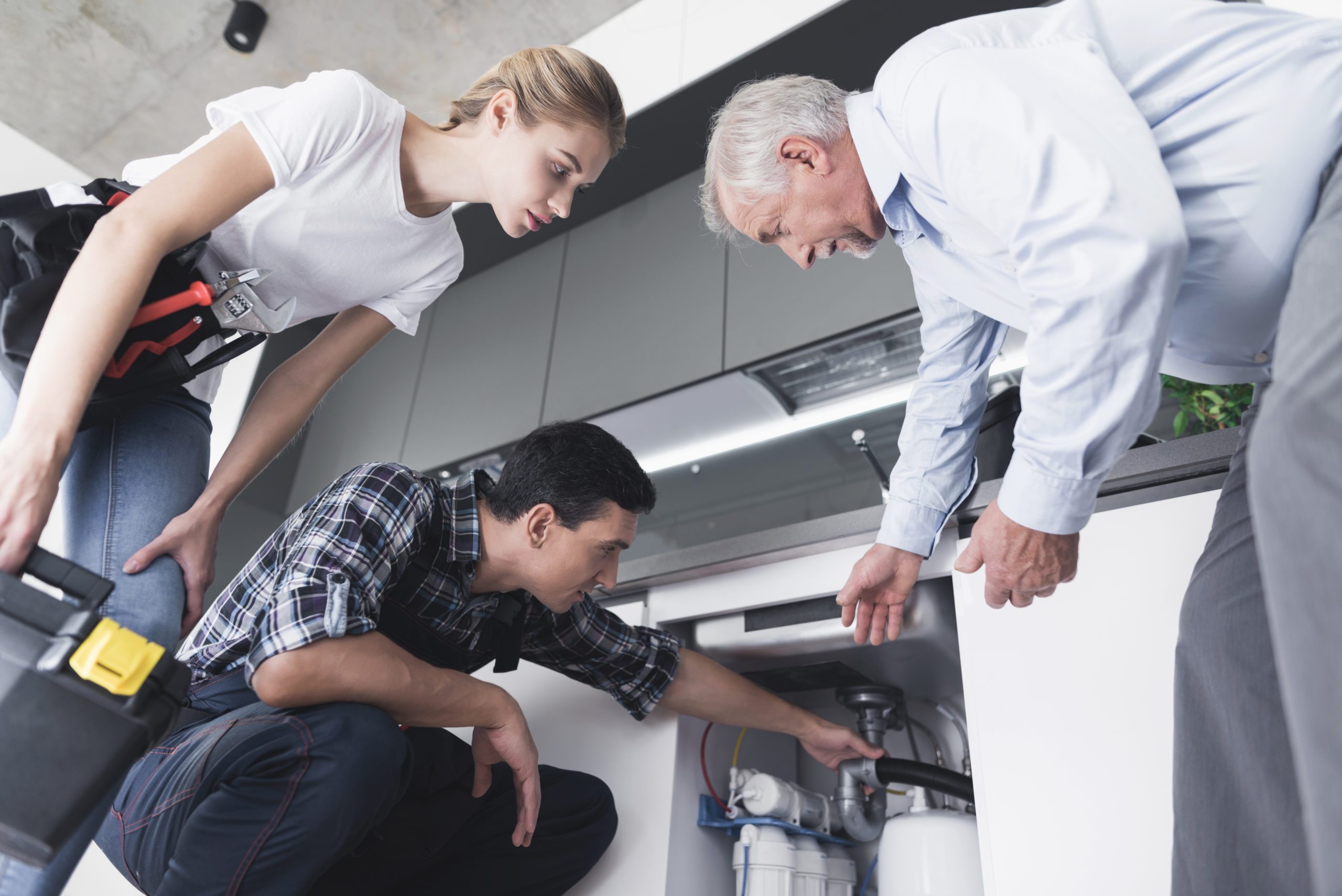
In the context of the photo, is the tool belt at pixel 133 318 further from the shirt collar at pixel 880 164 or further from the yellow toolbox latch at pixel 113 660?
the shirt collar at pixel 880 164

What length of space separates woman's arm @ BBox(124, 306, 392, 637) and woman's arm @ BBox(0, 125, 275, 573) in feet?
0.73

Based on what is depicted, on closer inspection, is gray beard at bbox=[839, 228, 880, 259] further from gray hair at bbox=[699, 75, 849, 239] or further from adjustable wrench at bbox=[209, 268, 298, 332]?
adjustable wrench at bbox=[209, 268, 298, 332]

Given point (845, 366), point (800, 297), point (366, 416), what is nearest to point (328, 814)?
point (800, 297)

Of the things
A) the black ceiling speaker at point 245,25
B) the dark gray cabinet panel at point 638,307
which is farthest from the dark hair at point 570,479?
the black ceiling speaker at point 245,25

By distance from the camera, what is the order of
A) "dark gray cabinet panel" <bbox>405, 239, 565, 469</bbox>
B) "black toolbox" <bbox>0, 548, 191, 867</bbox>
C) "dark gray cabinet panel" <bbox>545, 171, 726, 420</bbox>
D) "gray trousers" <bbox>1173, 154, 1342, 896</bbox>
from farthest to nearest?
"dark gray cabinet panel" <bbox>405, 239, 565, 469</bbox> → "dark gray cabinet panel" <bbox>545, 171, 726, 420</bbox> → "black toolbox" <bbox>0, 548, 191, 867</bbox> → "gray trousers" <bbox>1173, 154, 1342, 896</bbox>

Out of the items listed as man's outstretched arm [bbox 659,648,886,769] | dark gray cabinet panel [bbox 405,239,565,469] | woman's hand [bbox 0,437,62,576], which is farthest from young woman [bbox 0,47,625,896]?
dark gray cabinet panel [bbox 405,239,565,469]

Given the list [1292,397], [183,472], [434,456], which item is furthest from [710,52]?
[1292,397]

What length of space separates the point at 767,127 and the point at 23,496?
0.78 m

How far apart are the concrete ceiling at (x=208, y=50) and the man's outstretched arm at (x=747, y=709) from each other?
7.11 feet

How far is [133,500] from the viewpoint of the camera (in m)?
0.89

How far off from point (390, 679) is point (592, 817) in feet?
1.20

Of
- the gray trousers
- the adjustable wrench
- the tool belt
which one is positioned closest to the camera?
the gray trousers

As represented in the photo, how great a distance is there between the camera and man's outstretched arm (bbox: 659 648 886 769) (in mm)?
1198

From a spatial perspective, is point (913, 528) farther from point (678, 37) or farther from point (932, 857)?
point (678, 37)
